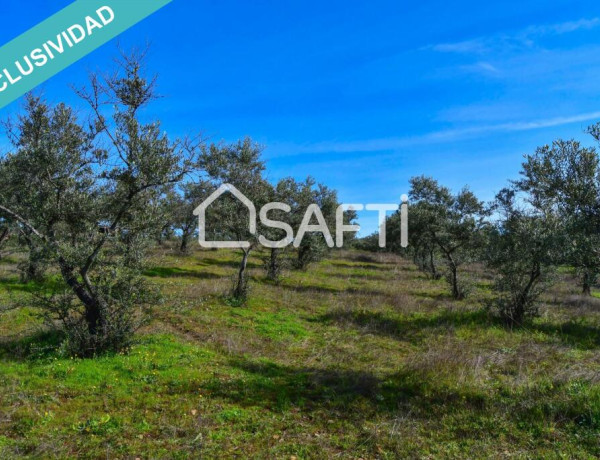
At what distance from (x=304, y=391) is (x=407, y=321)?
30.3 feet

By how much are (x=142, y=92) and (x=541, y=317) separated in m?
19.7

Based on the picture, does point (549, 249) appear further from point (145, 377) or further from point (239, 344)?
point (145, 377)

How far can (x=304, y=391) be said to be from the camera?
9719 mm

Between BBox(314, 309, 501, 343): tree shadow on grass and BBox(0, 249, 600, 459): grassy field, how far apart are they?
0.14 meters

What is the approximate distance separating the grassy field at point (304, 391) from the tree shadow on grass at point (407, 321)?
142 millimetres

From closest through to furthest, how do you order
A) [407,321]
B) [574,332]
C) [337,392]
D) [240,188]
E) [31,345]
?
[337,392], [31,345], [574,332], [407,321], [240,188]

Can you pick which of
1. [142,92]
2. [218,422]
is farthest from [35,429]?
[142,92]

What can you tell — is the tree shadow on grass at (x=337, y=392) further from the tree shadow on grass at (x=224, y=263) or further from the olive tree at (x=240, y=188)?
the tree shadow on grass at (x=224, y=263)

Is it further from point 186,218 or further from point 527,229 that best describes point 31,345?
point 186,218

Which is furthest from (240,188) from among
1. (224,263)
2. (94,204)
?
(224,263)

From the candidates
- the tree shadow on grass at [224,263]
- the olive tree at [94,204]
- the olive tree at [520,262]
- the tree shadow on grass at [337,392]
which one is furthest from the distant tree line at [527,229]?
the tree shadow on grass at [224,263]

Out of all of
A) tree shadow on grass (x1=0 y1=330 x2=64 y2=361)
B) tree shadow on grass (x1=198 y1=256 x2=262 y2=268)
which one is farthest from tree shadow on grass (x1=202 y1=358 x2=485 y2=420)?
tree shadow on grass (x1=198 y1=256 x2=262 y2=268)

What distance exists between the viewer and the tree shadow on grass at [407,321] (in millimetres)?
15805

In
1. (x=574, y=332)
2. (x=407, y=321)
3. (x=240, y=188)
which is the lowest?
(x=574, y=332)
